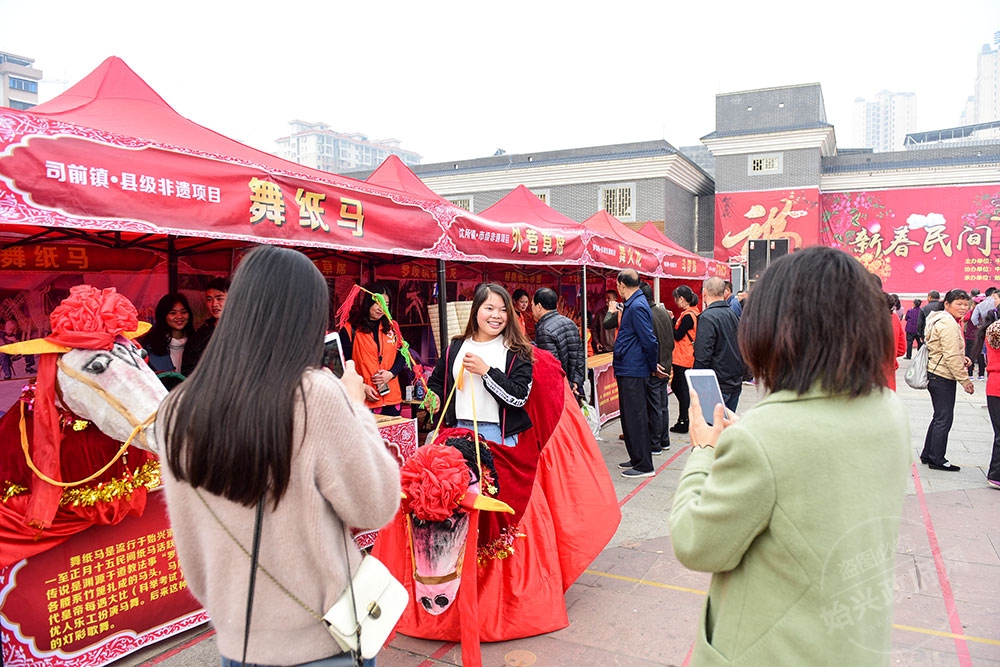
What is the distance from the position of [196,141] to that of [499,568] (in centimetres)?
294

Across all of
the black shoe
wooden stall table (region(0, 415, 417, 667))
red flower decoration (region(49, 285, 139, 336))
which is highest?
red flower decoration (region(49, 285, 139, 336))

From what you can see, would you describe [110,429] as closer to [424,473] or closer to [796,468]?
[424,473]

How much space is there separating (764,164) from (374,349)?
62.3 feet

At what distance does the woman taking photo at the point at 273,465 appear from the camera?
3.85 feet

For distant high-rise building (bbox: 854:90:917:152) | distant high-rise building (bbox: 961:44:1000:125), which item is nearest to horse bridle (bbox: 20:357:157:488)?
distant high-rise building (bbox: 961:44:1000:125)

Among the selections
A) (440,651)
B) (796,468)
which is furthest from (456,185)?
(796,468)

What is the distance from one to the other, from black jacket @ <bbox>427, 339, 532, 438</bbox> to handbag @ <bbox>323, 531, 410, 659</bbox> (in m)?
1.64

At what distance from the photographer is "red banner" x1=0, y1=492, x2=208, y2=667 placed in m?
2.43

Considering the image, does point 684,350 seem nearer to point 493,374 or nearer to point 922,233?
point 493,374

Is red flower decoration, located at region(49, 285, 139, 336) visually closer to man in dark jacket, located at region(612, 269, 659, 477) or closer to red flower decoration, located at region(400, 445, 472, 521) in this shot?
red flower decoration, located at region(400, 445, 472, 521)

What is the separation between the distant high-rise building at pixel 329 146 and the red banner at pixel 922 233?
168 ft

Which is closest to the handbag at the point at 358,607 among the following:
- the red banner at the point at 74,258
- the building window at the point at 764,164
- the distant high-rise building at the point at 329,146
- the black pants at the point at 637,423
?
the red banner at the point at 74,258

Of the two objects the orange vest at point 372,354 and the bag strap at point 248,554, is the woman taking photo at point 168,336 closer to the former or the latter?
the orange vest at point 372,354

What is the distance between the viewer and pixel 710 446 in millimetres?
1346
